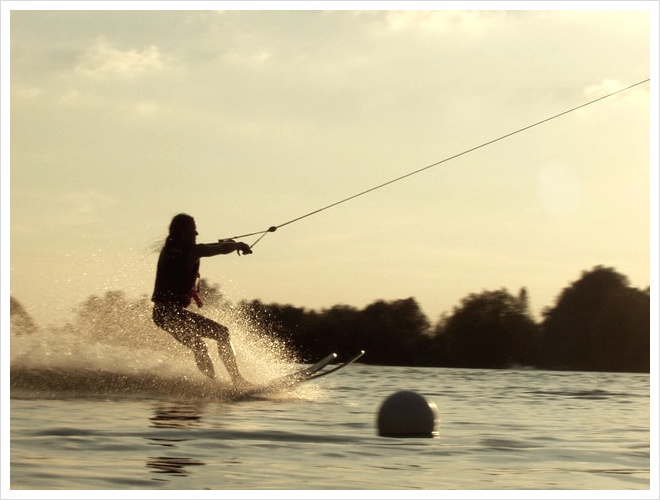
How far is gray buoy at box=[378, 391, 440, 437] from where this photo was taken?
11367 millimetres

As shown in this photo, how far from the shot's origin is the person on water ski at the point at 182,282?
14.0 metres

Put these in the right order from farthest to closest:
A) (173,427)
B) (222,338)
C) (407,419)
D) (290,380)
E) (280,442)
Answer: (290,380), (222,338), (407,419), (173,427), (280,442)

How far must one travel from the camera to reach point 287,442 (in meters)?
10.2

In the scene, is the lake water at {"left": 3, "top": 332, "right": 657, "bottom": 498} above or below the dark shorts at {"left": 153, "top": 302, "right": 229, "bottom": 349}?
below

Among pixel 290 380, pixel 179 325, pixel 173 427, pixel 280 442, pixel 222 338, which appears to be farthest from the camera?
pixel 290 380

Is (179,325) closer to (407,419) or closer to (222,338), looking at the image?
(222,338)

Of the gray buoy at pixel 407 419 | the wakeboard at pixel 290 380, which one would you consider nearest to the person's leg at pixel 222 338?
the wakeboard at pixel 290 380

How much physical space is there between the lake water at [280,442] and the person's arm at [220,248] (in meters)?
1.72

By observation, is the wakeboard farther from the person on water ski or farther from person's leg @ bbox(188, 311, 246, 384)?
the person on water ski

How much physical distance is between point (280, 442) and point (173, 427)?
122 centimetres

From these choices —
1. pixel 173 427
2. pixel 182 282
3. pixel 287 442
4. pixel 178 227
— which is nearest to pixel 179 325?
pixel 182 282

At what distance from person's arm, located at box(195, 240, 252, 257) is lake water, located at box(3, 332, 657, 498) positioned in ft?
5.64

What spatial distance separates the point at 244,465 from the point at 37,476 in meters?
1.64

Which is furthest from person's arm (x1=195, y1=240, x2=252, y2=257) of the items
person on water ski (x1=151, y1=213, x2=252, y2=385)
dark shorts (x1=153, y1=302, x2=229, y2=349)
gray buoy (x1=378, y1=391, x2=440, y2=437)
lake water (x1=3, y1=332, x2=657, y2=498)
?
gray buoy (x1=378, y1=391, x2=440, y2=437)
